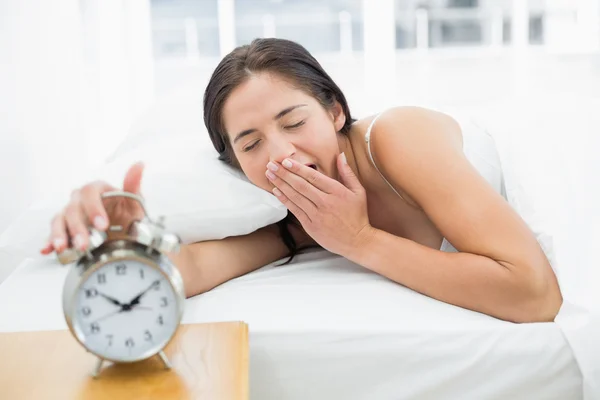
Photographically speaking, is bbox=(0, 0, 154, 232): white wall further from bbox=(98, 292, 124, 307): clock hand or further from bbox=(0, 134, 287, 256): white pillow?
bbox=(98, 292, 124, 307): clock hand

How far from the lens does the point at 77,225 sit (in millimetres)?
942

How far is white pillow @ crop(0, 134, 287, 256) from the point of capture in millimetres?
1562

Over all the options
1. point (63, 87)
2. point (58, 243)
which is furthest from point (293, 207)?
point (63, 87)

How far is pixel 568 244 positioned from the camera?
1.65 metres

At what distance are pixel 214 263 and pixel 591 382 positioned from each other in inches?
28.1

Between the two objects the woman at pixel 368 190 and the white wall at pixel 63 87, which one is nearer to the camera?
the woman at pixel 368 190

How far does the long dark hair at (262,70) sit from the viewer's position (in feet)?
4.95

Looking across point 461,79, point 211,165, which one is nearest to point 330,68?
point 461,79

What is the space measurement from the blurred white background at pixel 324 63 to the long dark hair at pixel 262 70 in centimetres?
36

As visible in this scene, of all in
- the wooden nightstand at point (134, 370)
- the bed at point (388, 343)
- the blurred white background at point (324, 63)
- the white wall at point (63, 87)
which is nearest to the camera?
the wooden nightstand at point (134, 370)

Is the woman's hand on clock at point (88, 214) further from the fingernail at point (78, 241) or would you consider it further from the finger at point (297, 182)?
the finger at point (297, 182)

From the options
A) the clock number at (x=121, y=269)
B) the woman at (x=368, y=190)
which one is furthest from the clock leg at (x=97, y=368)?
the woman at (x=368, y=190)

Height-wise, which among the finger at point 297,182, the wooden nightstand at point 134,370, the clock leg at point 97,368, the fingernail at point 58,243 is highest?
the fingernail at point 58,243

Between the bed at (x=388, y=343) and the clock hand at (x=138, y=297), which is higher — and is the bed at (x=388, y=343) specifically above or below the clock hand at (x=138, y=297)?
below
